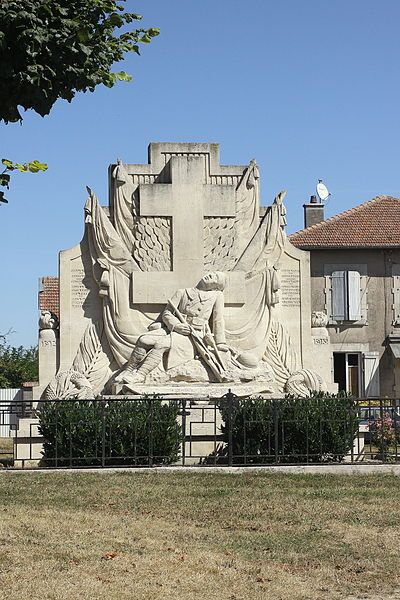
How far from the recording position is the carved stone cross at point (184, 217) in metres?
20.9

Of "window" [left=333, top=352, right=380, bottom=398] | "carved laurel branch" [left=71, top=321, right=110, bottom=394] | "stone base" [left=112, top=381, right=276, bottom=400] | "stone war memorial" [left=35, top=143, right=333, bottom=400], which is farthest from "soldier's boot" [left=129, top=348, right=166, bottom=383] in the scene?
"window" [left=333, top=352, right=380, bottom=398]

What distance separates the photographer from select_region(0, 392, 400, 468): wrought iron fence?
16.8 meters

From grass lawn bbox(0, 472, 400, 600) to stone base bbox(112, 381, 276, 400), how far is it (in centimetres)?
392

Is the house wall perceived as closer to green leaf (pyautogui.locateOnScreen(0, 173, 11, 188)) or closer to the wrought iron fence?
the wrought iron fence

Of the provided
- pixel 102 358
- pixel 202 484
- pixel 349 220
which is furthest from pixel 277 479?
pixel 349 220

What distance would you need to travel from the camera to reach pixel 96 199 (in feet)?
68.9

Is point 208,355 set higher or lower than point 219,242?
lower

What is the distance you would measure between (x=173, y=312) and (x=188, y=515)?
323 inches

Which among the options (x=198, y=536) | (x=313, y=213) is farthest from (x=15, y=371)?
(x=198, y=536)

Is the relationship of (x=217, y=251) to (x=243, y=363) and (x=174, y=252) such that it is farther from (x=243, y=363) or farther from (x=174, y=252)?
(x=243, y=363)

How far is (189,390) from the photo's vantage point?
20016 millimetres

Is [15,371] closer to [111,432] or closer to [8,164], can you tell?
[111,432]

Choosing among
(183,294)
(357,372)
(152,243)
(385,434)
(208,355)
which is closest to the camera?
(385,434)

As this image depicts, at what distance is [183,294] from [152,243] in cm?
123
